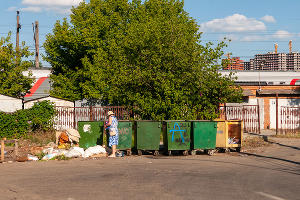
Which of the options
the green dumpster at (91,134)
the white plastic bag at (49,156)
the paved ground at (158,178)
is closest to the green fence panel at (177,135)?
the paved ground at (158,178)

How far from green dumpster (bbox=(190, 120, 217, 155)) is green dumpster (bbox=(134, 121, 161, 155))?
122 centimetres

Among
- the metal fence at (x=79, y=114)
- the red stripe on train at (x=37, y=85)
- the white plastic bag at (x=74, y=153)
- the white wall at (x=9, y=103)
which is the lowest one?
the white plastic bag at (x=74, y=153)

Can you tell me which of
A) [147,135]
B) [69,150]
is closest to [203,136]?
[147,135]

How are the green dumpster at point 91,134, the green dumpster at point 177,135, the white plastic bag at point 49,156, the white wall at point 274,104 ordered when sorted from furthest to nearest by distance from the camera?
the white wall at point 274,104 → the green dumpster at point 91,134 → the green dumpster at point 177,135 → the white plastic bag at point 49,156

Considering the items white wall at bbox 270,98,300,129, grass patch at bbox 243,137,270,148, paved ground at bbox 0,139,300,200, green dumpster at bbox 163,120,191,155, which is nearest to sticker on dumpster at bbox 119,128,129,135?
paved ground at bbox 0,139,300,200

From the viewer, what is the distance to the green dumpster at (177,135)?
1420 centimetres

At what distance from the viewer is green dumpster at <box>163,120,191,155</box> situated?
14203mm

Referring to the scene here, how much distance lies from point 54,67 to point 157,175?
25.9 meters

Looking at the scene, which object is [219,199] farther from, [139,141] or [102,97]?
[102,97]

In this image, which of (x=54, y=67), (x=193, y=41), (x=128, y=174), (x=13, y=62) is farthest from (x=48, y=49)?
(x=128, y=174)

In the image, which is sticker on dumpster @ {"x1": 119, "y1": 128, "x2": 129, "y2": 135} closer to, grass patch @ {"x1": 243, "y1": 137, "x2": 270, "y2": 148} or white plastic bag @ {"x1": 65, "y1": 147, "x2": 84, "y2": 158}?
white plastic bag @ {"x1": 65, "y1": 147, "x2": 84, "y2": 158}

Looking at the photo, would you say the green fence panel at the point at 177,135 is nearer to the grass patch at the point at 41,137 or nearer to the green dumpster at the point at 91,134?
the green dumpster at the point at 91,134

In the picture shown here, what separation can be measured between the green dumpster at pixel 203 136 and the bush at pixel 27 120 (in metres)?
7.97

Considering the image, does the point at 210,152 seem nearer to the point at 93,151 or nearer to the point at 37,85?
the point at 93,151
